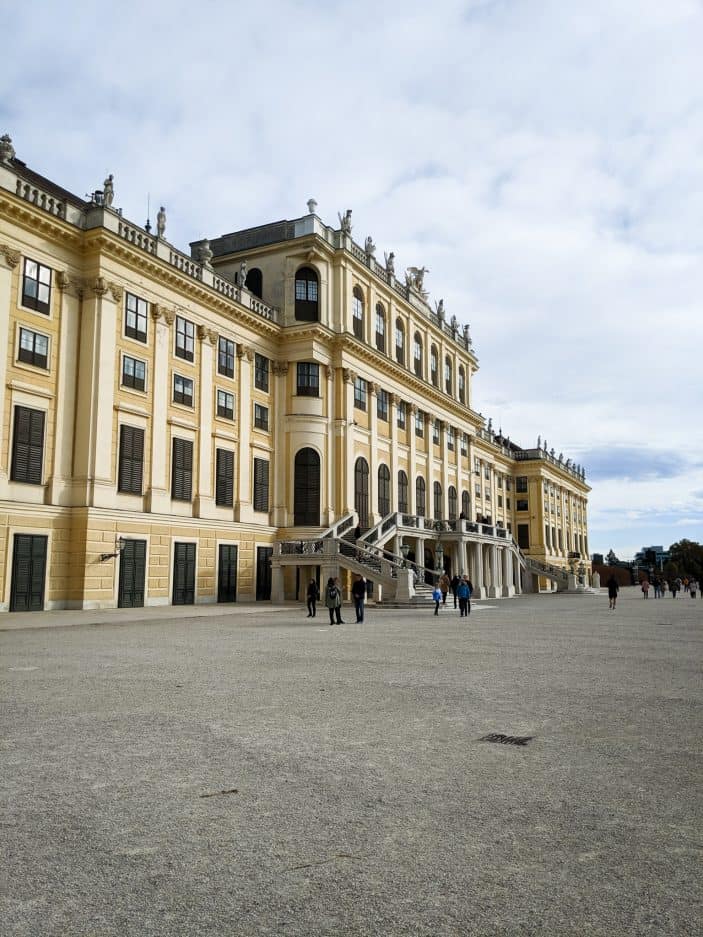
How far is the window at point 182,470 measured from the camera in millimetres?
33344

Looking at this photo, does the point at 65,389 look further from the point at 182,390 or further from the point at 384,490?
the point at 384,490

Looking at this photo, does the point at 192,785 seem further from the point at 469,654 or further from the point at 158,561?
the point at 158,561

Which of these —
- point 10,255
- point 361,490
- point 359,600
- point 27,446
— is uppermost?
point 10,255

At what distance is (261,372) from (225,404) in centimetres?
392

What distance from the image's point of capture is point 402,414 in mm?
50094

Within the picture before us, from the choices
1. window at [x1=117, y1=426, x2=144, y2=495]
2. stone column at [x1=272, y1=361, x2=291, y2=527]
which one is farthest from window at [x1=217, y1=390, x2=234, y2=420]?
window at [x1=117, y1=426, x2=144, y2=495]

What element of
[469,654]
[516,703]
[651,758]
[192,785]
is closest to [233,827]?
[192,785]

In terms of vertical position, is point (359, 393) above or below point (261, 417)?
above

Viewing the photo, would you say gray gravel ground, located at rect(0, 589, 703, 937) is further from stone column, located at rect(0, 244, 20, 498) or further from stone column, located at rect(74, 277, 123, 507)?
stone column, located at rect(74, 277, 123, 507)

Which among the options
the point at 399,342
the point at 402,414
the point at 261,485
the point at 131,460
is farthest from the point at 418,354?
the point at 131,460

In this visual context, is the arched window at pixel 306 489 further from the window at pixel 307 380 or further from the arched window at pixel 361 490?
the window at pixel 307 380

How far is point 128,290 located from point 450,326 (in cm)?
3376

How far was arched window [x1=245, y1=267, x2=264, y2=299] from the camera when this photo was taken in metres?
42.6

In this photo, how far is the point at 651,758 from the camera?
20.6ft
